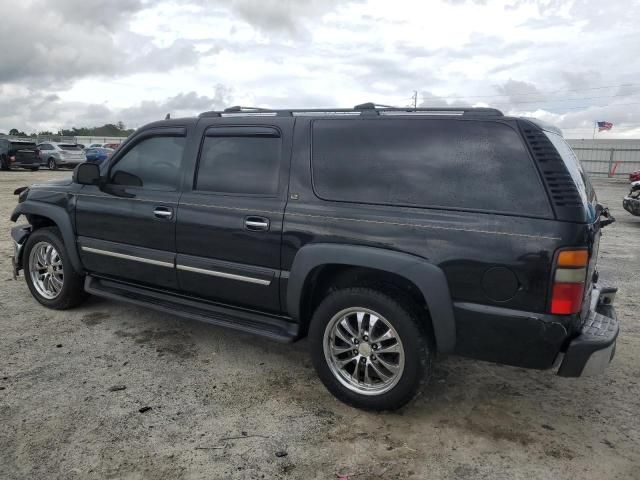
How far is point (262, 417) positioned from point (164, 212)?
173 cm

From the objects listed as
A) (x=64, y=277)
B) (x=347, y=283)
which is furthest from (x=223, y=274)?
(x=64, y=277)

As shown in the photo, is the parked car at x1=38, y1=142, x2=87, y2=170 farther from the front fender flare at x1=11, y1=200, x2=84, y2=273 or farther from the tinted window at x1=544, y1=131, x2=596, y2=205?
the tinted window at x1=544, y1=131, x2=596, y2=205

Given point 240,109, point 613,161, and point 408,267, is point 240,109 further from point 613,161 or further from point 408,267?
point 613,161

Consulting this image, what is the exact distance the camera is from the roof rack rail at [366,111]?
2.86 m

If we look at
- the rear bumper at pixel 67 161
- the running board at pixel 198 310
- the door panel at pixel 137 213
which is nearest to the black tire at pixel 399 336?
the running board at pixel 198 310

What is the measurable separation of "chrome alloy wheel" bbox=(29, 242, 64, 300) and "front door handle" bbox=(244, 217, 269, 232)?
7.68 ft

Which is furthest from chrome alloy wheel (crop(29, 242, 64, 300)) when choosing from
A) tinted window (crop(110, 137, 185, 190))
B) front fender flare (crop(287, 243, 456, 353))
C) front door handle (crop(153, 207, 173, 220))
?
front fender flare (crop(287, 243, 456, 353))

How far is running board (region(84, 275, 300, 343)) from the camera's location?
3385 mm

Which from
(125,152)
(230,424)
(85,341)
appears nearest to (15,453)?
(230,424)

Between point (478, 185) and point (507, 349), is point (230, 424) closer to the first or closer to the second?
point (507, 349)

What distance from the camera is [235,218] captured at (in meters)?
3.44

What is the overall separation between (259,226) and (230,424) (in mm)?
1251

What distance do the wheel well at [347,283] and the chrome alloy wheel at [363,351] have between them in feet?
0.62

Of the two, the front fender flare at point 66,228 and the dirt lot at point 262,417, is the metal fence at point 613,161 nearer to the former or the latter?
the dirt lot at point 262,417
